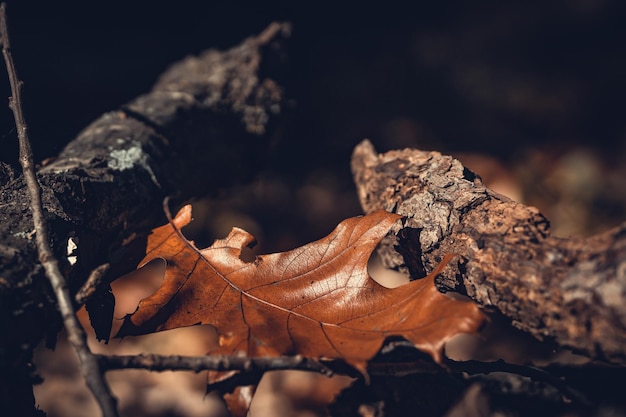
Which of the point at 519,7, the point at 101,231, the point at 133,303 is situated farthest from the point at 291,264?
the point at 519,7

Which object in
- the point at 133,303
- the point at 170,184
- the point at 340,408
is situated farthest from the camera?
the point at 133,303

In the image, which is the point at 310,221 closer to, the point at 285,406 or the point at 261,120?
the point at 261,120

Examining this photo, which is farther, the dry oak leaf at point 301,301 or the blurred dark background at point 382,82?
the blurred dark background at point 382,82

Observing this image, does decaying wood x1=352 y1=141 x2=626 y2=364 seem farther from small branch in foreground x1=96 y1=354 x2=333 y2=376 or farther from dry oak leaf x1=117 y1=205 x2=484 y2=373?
small branch in foreground x1=96 y1=354 x2=333 y2=376

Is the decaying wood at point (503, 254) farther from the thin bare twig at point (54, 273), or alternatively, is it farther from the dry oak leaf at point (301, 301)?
the thin bare twig at point (54, 273)

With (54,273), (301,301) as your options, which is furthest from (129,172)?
(301,301)

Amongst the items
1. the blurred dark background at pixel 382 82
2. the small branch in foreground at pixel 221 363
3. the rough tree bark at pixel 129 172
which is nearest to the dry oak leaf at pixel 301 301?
the small branch in foreground at pixel 221 363
